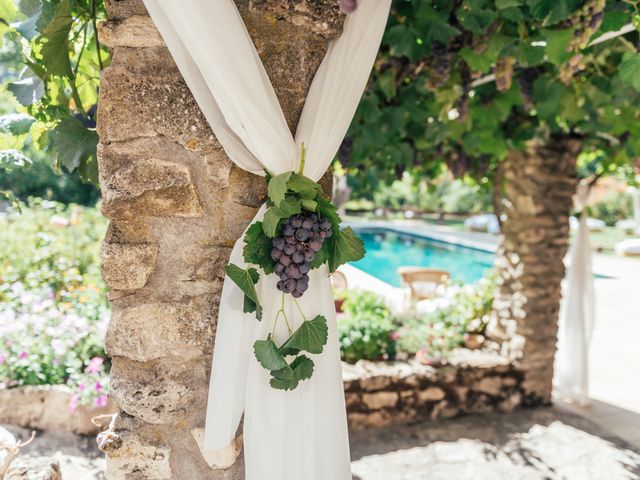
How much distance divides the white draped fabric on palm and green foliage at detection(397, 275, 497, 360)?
2.72 metres

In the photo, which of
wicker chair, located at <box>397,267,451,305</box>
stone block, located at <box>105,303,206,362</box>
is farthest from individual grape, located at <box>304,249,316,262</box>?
wicker chair, located at <box>397,267,451,305</box>

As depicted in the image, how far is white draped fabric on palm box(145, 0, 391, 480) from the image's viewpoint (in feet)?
3.66

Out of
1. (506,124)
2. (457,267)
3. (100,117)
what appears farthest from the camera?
(457,267)

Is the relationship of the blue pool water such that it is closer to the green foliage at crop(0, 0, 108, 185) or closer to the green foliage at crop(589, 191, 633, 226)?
the green foliage at crop(589, 191, 633, 226)

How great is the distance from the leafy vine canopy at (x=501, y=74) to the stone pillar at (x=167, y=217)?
0.77 meters

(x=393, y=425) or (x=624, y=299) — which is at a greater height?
(x=624, y=299)

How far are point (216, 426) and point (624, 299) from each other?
8068mm

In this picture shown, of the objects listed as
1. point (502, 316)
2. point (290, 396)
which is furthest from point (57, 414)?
point (502, 316)

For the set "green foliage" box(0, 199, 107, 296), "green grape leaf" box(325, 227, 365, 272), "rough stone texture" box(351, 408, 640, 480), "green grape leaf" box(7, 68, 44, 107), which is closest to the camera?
"green grape leaf" box(325, 227, 365, 272)

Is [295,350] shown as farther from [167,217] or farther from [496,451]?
[496,451]

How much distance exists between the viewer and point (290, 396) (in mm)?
1235

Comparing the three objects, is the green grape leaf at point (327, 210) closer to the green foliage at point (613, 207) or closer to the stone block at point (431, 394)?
the stone block at point (431, 394)

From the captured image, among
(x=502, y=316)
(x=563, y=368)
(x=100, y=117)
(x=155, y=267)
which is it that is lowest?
(x=563, y=368)

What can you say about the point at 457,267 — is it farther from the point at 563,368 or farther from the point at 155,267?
the point at 155,267
